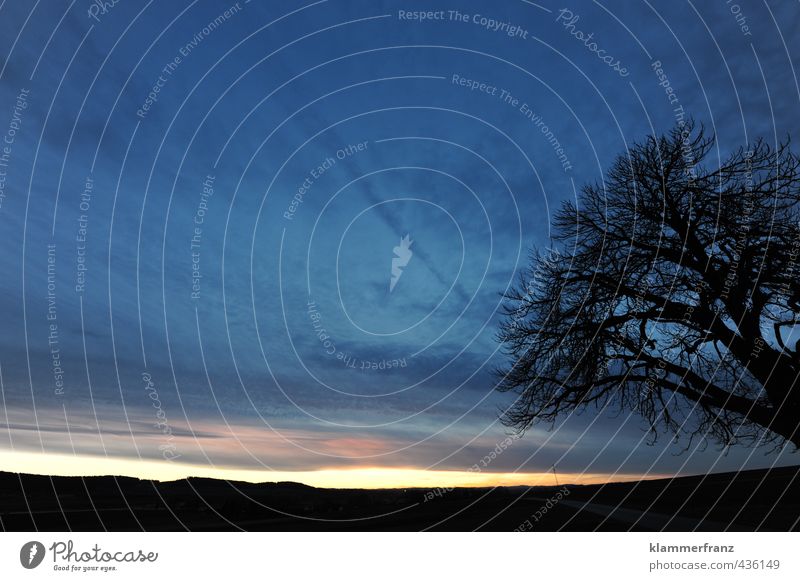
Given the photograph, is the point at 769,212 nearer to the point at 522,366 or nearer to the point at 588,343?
the point at 588,343

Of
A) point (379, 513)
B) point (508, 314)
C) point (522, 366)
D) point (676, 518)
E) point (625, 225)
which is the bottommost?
point (676, 518)

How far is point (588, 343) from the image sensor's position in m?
17.9

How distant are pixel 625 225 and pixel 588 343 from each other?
12.6ft

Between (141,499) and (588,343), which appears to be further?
(588,343)

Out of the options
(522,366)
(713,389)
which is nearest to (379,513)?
(522,366)

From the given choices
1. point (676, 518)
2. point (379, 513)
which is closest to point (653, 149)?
point (676, 518)

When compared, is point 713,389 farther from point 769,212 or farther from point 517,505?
point 517,505

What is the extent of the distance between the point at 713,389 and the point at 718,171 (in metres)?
6.08

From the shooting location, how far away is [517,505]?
17.5 meters
